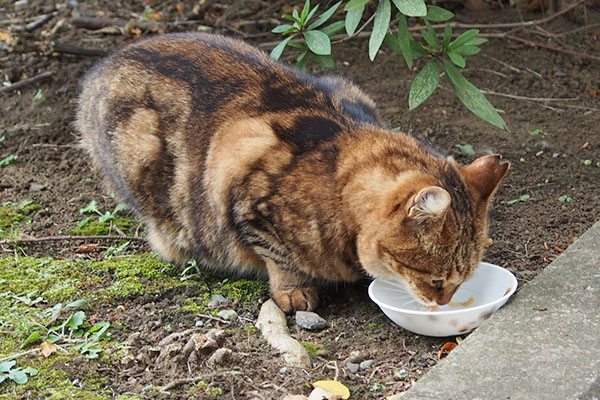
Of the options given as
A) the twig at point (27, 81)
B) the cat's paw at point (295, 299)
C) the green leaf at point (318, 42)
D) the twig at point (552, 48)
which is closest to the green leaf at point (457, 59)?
the green leaf at point (318, 42)

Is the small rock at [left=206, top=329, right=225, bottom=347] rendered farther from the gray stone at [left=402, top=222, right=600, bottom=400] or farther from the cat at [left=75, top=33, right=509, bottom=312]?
the gray stone at [left=402, top=222, right=600, bottom=400]

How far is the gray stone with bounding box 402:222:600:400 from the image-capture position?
2.84m

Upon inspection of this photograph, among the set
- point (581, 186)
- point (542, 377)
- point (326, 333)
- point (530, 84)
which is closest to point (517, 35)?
point (530, 84)

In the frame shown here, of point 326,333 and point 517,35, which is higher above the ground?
point 517,35

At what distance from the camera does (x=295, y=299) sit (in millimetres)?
3918

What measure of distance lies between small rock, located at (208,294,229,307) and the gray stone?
125 centimetres

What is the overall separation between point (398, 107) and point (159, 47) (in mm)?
1855

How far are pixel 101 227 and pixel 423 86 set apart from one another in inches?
78.3

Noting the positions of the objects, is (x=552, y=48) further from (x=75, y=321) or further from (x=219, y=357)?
(x=75, y=321)

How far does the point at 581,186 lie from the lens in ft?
15.3

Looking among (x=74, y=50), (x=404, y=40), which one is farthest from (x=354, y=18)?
(x=74, y=50)

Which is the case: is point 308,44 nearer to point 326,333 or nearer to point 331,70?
point 326,333

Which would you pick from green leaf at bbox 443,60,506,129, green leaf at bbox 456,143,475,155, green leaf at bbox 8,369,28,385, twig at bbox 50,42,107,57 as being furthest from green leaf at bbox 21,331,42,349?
twig at bbox 50,42,107,57

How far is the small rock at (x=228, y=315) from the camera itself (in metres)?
3.78
